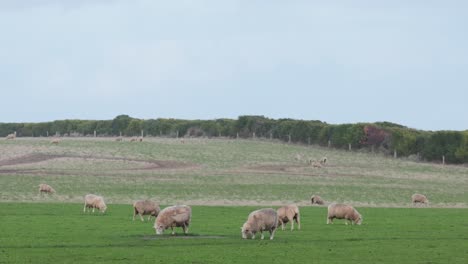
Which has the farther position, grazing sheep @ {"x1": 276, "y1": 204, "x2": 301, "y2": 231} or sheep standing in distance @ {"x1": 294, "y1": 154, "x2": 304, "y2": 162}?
sheep standing in distance @ {"x1": 294, "y1": 154, "x2": 304, "y2": 162}

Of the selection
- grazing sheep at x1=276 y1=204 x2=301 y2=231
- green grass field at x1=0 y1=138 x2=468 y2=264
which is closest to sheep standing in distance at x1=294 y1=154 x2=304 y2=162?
green grass field at x1=0 y1=138 x2=468 y2=264

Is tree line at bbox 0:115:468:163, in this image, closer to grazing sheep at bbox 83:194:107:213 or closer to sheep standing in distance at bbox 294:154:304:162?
sheep standing in distance at bbox 294:154:304:162

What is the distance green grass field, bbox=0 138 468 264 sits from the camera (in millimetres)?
26750

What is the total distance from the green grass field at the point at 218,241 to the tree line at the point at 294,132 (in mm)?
51171

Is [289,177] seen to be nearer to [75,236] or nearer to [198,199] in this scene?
[198,199]

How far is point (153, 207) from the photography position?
3766 centimetres

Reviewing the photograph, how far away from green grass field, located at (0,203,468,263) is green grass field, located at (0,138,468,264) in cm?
4

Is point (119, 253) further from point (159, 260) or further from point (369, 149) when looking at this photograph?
point (369, 149)

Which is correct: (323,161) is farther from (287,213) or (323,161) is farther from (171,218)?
(171,218)

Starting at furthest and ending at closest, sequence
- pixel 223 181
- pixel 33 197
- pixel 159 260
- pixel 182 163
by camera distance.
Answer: pixel 182 163, pixel 223 181, pixel 33 197, pixel 159 260

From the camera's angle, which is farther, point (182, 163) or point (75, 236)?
point (182, 163)

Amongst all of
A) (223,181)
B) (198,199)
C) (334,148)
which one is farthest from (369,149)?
(198,199)

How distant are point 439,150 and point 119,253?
7000cm

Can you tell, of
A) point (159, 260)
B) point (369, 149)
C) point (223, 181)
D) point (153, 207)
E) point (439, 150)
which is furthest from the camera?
point (369, 149)
